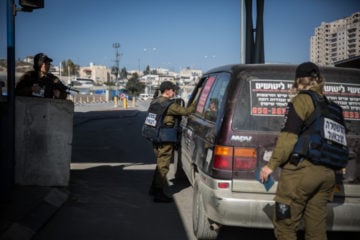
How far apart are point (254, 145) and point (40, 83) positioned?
3.91 metres

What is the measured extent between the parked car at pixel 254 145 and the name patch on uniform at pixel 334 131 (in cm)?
58

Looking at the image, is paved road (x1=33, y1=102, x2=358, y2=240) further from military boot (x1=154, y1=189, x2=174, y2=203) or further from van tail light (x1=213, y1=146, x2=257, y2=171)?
van tail light (x1=213, y1=146, x2=257, y2=171)

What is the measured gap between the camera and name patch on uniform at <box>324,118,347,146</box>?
3215mm

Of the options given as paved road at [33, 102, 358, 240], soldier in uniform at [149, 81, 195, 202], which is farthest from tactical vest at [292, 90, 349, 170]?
soldier in uniform at [149, 81, 195, 202]

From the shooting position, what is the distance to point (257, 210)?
3.72 metres

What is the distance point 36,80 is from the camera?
6.43 meters

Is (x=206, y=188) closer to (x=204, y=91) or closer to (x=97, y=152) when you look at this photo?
(x=204, y=91)

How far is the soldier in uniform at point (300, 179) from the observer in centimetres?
321

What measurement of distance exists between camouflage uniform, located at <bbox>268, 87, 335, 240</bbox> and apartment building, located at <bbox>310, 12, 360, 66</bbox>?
13628 millimetres

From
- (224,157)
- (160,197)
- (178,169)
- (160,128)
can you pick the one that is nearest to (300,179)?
(224,157)

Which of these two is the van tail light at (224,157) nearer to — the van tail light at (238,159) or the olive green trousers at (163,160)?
the van tail light at (238,159)

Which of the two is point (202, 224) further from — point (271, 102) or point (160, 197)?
point (160, 197)

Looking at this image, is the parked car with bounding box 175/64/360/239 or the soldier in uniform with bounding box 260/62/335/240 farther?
the parked car with bounding box 175/64/360/239

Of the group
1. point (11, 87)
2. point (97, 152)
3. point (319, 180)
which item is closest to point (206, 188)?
point (319, 180)
